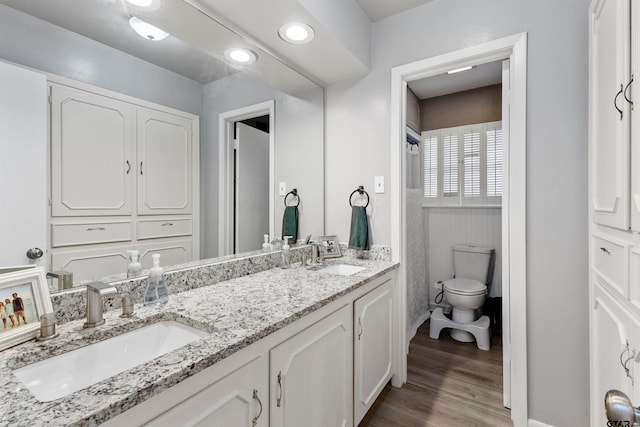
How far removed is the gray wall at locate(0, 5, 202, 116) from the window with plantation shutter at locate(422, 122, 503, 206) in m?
2.62

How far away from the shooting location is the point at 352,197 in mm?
2178

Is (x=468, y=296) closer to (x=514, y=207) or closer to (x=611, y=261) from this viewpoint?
(x=514, y=207)

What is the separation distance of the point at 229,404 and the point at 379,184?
1.57 metres

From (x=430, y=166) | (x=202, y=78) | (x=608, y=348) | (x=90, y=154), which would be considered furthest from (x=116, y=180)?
(x=430, y=166)

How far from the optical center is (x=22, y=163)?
35.3 inches

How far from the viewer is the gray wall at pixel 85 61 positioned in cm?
89

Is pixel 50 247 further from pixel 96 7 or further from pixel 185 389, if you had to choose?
pixel 96 7

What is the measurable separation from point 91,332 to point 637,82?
5.55 feet

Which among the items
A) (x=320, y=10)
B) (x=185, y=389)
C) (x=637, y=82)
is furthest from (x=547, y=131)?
(x=185, y=389)

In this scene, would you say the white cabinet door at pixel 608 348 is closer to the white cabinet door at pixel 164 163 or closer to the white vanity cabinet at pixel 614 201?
the white vanity cabinet at pixel 614 201

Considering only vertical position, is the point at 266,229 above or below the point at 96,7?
below

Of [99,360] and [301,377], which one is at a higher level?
[99,360]

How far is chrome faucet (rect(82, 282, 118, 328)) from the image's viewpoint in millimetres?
911

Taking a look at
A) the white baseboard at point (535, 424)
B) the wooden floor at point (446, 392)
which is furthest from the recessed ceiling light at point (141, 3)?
the white baseboard at point (535, 424)
